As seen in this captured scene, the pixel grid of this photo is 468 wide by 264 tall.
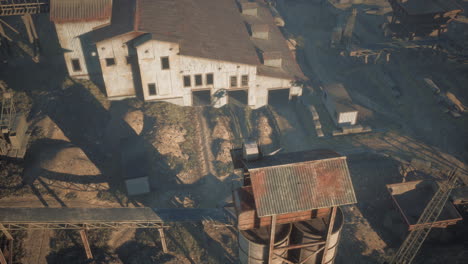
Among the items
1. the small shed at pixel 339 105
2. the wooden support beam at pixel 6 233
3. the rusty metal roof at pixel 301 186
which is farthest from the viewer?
the small shed at pixel 339 105

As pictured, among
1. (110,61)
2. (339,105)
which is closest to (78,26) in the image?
(110,61)

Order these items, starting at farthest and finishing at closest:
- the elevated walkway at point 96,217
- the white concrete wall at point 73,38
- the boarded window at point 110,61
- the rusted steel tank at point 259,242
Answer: the white concrete wall at point 73,38 → the boarded window at point 110,61 → the elevated walkway at point 96,217 → the rusted steel tank at point 259,242

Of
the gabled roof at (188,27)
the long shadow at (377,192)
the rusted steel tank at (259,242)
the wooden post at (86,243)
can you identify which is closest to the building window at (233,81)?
the gabled roof at (188,27)

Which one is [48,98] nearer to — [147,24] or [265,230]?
[147,24]

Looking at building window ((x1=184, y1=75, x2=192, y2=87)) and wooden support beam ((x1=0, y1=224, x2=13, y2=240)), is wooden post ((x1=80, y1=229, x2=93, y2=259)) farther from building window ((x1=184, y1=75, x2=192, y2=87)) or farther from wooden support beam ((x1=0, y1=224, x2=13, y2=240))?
building window ((x1=184, y1=75, x2=192, y2=87))

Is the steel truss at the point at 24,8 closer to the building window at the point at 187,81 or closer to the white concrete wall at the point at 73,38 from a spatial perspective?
the white concrete wall at the point at 73,38

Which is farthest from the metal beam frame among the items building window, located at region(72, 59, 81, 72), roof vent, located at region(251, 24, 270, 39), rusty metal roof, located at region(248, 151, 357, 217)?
roof vent, located at region(251, 24, 270, 39)
